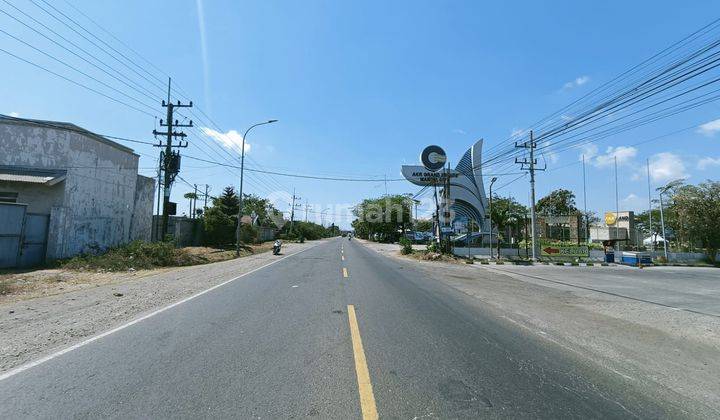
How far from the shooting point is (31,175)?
18.1m

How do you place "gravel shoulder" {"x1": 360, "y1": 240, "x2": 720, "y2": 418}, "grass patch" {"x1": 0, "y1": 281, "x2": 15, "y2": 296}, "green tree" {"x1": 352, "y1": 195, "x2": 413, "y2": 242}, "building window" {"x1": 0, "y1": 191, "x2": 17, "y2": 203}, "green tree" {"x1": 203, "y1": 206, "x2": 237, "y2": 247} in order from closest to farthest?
"gravel shoulder" {"x1": 360, "y1": 240, "x2": 720, "y2": 418} < "grass patch" {"x1": 0, "y1": 281, "x2": 15, "y2": 296} < "building window" {"x1": 0, "y1": 191, "x2": 17, "y2": 203} < "green tree" {"x1": 203, "y1": 206, "x2": 237, "y2": 247} < "green tree" {"x1": 352, "y1": 195, "x2": 413, "y2": 242}

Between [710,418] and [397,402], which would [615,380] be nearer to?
[710,418]

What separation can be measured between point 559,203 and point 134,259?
78098mm

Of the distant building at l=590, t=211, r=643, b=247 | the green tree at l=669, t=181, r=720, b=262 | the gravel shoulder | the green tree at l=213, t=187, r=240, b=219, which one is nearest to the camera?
the gravel shoulder

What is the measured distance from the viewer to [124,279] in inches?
593

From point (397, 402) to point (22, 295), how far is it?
1226 cm

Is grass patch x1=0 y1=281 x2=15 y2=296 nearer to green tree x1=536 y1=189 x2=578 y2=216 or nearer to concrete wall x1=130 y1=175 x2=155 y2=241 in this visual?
concrete wall x1=130 y1=175 x2=155 y2=241

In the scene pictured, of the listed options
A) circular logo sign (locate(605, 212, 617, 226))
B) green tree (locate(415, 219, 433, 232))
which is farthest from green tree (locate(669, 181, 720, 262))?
green tree (locate(415, 219, 433, 232))

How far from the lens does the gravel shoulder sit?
15.6ft

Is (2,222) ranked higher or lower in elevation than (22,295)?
higher

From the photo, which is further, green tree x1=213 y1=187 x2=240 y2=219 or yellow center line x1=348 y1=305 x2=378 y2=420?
green tree x1=213 y1=187 x2=240 y2=219

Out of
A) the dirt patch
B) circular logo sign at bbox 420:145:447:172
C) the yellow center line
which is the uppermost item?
circular logo sign at bbox 420:145:447:172

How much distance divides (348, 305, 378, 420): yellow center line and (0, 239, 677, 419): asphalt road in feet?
0.07

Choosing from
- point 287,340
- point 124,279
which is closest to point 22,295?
point 124,279
